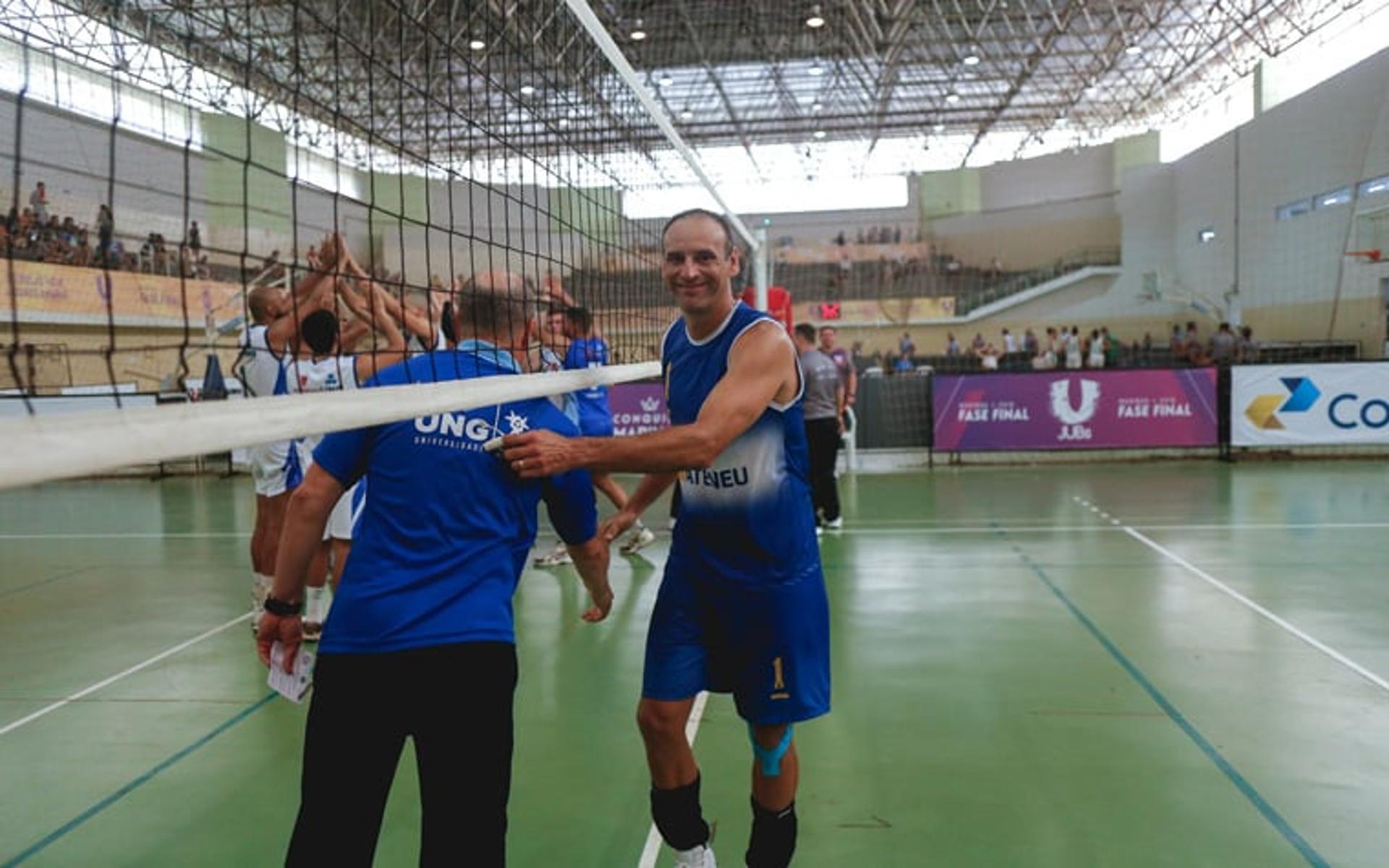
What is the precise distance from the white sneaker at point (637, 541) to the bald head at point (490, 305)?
5640 millimetres

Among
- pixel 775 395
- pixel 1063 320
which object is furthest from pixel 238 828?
pixel 1063 320

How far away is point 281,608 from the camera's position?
2.39 metres

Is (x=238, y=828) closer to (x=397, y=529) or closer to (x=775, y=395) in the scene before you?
(x=397, y=529)

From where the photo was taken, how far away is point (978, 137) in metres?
37.8

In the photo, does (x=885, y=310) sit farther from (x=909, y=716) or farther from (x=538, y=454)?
(x=538, y=454)

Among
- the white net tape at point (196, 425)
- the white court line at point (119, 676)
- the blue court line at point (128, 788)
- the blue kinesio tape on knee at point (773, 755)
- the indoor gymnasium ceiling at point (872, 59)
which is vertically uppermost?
the indoor gymnasium ceiling at point (872, 59)

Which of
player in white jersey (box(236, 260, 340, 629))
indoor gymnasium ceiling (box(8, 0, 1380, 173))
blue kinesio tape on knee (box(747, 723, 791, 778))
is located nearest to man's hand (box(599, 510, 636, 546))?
blue kinesio tape on knee (box(747, 723, 791, 778))

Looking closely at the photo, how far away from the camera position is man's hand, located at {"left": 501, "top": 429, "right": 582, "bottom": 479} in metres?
2.14

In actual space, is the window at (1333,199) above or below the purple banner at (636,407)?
above

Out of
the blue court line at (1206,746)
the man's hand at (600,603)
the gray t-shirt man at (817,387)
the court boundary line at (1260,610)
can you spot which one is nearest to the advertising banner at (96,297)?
the gray t-shirt man at (817,387)

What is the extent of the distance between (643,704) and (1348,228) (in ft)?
75.5

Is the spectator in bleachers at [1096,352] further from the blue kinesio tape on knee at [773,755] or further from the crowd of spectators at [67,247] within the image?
Result: the blue kinesio tape on knee at [773,755]

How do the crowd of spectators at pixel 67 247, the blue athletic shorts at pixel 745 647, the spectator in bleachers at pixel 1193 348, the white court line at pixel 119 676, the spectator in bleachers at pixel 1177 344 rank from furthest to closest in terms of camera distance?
the spectator in bleachers at pixel 1177 344 < the spectator in bleachers at pixel 1193 348 < the crowd of spectators at pixel 67 247 < the white court line at pixel 119 676 < the blue athletic shorts at pixel 745 647

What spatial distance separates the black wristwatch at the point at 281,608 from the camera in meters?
2.37
